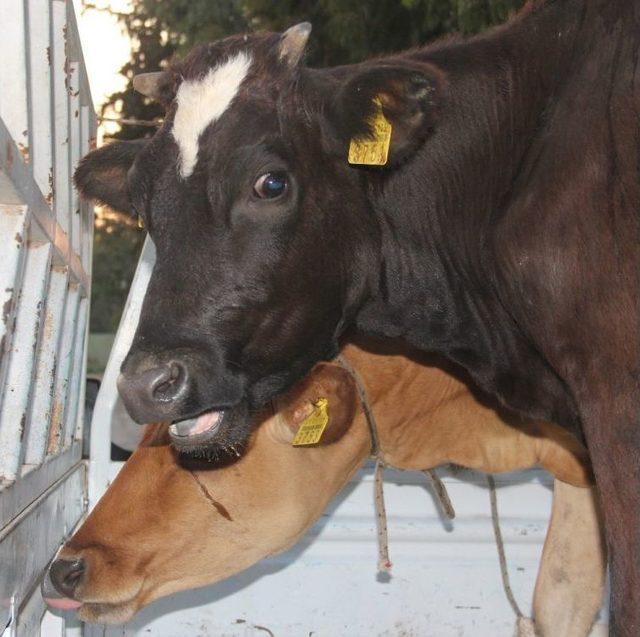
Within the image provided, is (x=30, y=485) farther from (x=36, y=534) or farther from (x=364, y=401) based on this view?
(x=364, y=401)

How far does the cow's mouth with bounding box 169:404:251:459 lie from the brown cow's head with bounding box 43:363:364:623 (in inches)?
27.9

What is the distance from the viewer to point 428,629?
4309mm

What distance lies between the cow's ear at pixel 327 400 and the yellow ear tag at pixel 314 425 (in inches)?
0.4

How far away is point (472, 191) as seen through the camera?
119 inches

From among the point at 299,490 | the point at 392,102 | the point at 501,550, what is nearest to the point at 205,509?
the point at 299,490

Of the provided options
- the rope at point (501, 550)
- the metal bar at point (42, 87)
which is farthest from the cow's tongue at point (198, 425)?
the rope at point (501, 550)

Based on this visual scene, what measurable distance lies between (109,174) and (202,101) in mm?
660

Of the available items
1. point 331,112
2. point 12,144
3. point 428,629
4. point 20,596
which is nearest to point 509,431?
point 428,629

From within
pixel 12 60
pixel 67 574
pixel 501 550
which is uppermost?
pixel 12 60

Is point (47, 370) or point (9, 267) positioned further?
Answer: point (47, 370)

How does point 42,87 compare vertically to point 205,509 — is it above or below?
above

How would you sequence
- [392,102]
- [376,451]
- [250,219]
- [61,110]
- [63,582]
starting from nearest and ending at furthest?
1. [250,219]
2. [392,102]
3. [63,582]
4. [61,110]
5. [376,451]

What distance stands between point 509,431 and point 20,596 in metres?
2.05

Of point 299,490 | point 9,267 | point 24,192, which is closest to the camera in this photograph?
point 9,267
